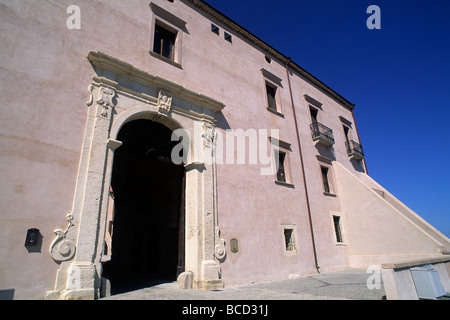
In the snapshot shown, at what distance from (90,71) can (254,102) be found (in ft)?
20.7

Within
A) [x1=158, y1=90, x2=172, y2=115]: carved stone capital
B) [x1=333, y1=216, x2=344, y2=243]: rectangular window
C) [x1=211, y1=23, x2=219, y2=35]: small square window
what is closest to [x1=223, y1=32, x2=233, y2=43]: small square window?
[x1=211, y1=23, x2=219, y2=35]: small square window

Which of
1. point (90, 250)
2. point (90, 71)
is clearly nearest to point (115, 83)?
point (90, 71)

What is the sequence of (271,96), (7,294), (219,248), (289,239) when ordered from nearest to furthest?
(7,294) < (219,248) < (289,239) < (271,96)

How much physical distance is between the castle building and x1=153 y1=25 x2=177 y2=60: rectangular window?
4 cm

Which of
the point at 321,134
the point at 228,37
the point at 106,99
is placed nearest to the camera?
the point at 106,99

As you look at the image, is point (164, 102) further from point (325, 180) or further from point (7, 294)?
point (325, 180)

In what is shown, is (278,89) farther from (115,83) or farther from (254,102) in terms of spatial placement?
(115,83)

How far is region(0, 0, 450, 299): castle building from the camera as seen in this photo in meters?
4.95

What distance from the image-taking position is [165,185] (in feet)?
36.7

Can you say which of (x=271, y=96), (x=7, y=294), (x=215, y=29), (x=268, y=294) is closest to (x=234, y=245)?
(x=268, y=294)

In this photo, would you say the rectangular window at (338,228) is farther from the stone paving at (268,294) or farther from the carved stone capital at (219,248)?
the carved stone capital at (219,248)

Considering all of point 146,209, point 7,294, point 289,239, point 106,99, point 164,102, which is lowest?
point 7,294

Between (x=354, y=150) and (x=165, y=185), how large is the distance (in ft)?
38.5
